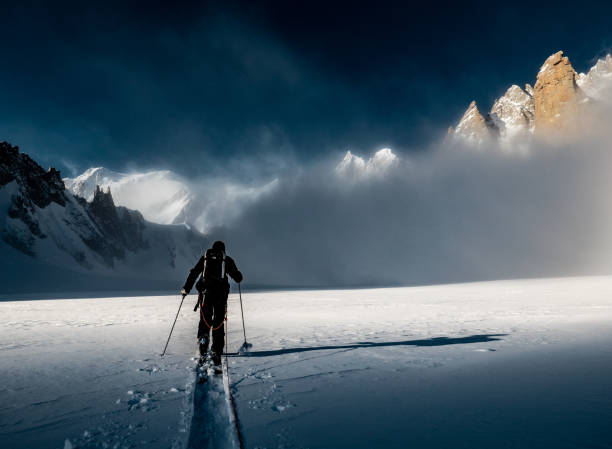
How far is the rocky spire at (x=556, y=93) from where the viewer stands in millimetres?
113556

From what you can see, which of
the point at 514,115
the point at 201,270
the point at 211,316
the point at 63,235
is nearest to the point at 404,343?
the point at 211,316

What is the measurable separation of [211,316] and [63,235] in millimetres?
115855

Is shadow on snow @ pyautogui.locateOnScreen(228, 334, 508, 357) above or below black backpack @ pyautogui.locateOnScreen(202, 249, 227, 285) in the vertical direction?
below

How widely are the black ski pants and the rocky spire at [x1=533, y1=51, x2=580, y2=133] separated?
15204cm

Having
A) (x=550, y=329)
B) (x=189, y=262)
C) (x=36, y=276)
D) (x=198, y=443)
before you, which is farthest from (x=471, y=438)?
(x=189, y=262)

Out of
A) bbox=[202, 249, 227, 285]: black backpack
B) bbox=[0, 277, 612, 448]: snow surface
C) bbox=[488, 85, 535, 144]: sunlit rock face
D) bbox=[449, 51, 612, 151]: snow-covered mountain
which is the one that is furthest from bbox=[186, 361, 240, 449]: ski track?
bbox=[488, 85, 535, 144]: sunlit rock face

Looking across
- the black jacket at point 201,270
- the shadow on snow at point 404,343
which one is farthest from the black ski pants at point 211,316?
the shadow on snow at point 404,343

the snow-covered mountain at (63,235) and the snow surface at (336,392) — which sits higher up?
the snow-covered mountain at (63,235)

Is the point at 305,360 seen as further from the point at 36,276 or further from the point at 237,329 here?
the point at 36,276

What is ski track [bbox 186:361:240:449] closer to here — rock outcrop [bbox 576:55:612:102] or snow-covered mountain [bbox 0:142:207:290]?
snow-covered mountain [bbox 0:142:207:290]

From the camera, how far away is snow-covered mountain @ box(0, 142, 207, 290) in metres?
74.4

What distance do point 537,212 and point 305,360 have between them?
153 m

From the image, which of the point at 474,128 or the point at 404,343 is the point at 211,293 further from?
the point at 474,128

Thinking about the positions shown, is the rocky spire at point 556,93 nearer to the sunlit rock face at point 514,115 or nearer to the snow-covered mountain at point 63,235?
the sunlit rock face at point 514,115
